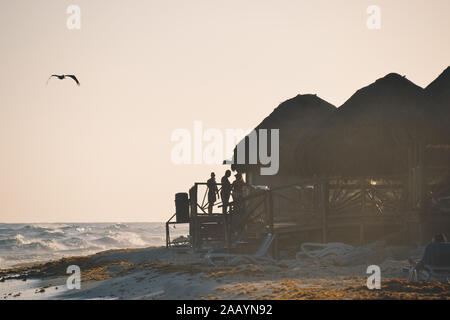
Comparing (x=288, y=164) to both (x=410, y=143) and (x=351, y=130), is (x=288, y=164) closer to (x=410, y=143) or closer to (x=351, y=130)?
(x=351, y=130)

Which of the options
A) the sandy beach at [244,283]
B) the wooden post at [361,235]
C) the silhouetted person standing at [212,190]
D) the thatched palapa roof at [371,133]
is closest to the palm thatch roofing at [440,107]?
the thatched palapa roof at [371,133]

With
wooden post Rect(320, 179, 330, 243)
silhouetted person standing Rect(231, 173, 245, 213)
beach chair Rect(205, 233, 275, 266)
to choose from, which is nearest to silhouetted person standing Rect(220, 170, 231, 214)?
silhouetted person standing Rect(231, 173, 245, 213)

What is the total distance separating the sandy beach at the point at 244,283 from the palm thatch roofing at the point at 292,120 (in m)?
11.6

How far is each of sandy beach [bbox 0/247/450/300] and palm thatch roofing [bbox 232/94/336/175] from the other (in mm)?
11561

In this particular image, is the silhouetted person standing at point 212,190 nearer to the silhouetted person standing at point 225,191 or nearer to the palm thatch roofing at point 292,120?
the silhouetted person standing at point 225,191

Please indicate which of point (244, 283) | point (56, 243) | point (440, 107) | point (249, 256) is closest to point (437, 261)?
point (244, 283)

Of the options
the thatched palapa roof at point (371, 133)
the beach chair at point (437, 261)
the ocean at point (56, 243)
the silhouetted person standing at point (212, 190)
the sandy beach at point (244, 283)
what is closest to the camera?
the sandy beach at point (244, 283)

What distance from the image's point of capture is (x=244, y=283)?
1344cm

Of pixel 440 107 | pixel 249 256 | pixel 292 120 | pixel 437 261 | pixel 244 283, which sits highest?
pixel 292 120

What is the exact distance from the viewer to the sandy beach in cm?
1159

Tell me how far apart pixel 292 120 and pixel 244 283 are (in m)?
19.1

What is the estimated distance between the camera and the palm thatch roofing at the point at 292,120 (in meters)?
30.5

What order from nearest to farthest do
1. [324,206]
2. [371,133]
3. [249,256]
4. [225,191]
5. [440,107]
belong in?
[249,256], [440,107], [324,206], [225,191], [371,133]

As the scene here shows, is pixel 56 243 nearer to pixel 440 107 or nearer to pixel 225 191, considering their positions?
pixel 225 191
